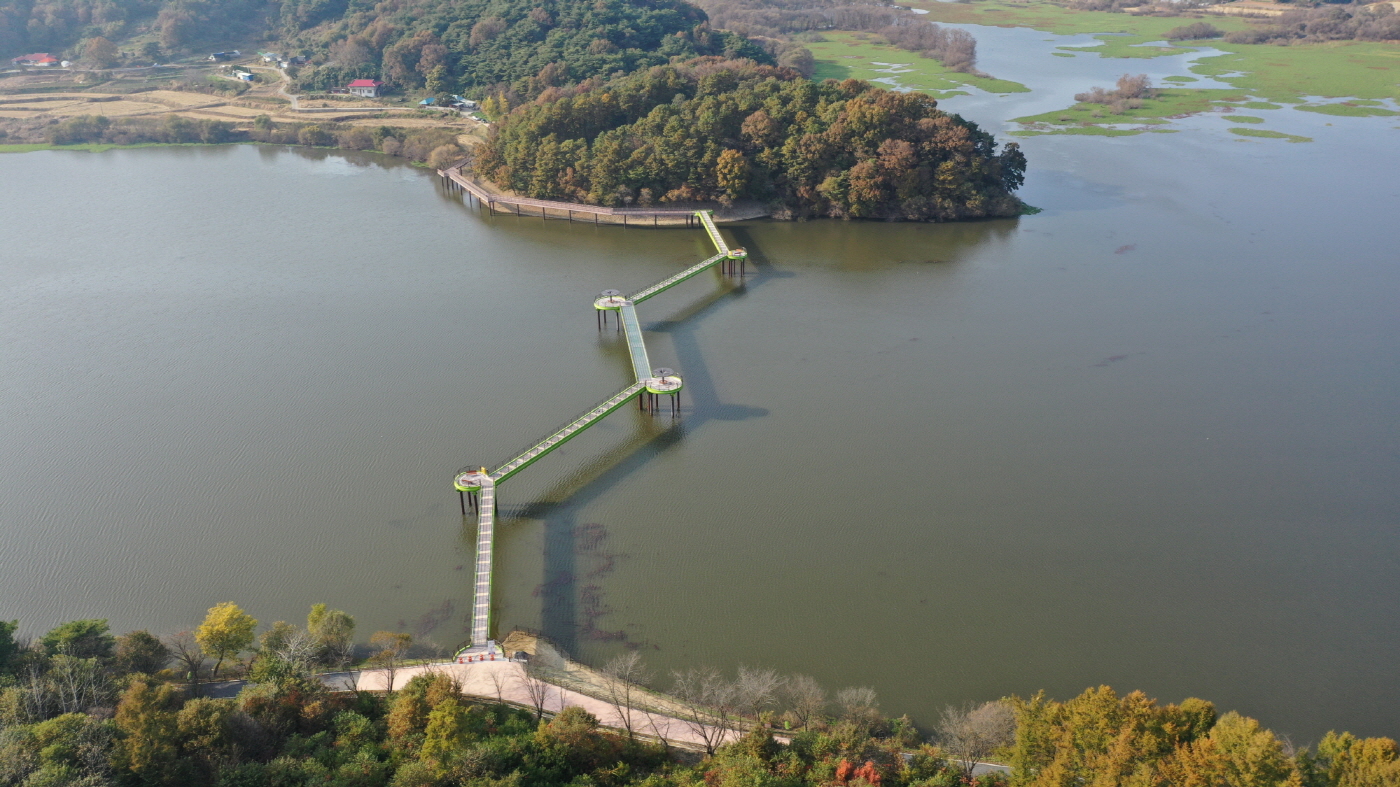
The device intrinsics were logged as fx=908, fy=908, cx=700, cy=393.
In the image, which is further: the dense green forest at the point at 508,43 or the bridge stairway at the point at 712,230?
the dense green forest at the point at 508,43

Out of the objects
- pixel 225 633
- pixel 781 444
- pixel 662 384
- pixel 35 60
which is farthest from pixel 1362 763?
pixel 35 60

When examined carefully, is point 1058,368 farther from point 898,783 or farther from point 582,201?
point 582,201

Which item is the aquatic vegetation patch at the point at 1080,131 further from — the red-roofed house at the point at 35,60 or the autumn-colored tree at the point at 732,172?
the red-roofed house at the point at 35,60

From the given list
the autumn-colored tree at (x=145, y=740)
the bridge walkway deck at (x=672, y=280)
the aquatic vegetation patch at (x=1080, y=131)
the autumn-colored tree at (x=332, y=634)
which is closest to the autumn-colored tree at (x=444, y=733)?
the autumn-colored tree at (x=145, y=740)

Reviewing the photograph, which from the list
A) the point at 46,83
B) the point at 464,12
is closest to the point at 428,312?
the point at 464,12

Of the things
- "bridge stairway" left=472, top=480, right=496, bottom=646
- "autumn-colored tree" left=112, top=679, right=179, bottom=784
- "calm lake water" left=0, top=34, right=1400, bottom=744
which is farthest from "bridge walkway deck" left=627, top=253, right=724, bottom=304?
"autumn-colored tree" left=112, top=679, right=179, bottom=784

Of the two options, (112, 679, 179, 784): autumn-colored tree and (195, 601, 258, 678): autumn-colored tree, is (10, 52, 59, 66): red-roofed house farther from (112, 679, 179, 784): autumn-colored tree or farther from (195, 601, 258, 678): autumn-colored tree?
(112, 679, 179, 784): autumn-colored tree
